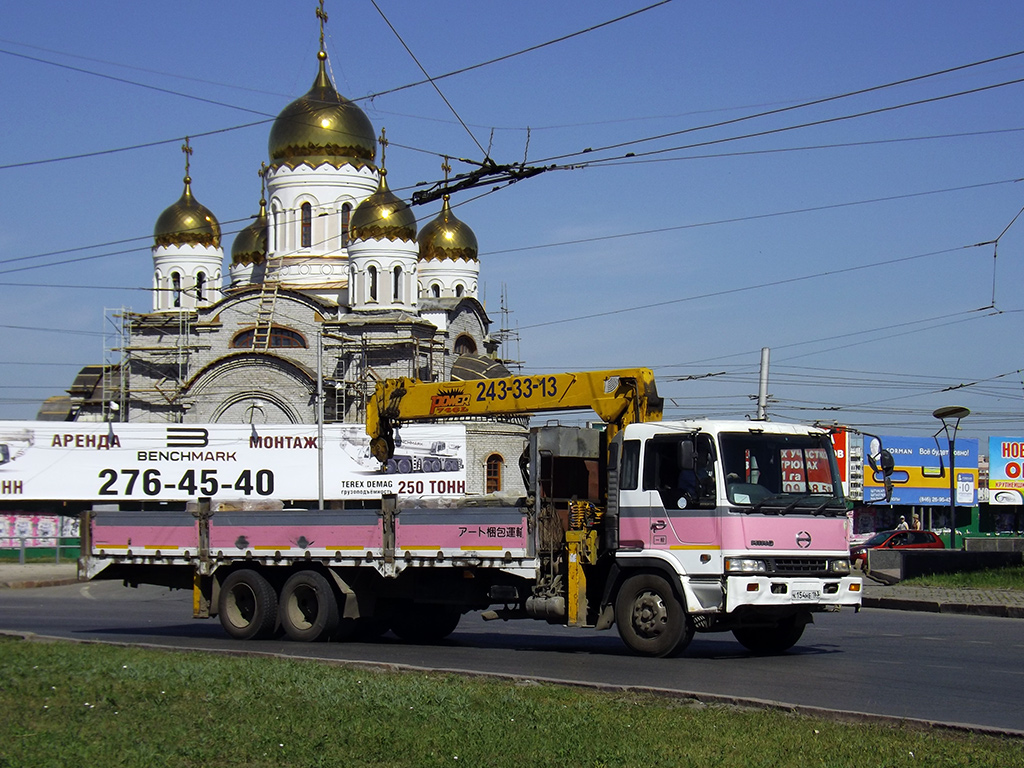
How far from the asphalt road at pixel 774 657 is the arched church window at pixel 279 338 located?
122 feet

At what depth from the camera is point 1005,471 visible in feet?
199

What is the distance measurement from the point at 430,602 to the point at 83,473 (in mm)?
40145

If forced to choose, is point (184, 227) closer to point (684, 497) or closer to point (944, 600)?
point (944, 600)

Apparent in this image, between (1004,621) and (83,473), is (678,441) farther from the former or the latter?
(83,473)

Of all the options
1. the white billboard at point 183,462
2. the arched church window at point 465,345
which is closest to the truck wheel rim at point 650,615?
the white billboard at point 183,462

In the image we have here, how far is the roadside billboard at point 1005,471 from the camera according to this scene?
6019 centimetres

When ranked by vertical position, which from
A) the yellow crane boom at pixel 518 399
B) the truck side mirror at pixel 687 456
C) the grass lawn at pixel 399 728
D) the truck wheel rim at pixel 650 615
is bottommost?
the grass lawn at pixel 399 728

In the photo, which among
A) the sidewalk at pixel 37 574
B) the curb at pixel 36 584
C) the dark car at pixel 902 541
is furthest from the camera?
the dark car at pixel 902 541

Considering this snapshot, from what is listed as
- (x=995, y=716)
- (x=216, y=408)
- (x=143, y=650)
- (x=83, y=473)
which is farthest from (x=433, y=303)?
(x=995, y=716)

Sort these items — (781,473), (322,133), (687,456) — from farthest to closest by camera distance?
(322,133), (781,473), (687,456)

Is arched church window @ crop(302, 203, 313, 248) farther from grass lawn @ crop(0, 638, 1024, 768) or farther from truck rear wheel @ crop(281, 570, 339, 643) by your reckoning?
grass lawn @ crop(0, 638, 1024, 768)

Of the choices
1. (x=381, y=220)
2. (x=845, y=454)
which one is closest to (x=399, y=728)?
(x=845, y=454)

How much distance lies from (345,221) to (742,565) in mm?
50069

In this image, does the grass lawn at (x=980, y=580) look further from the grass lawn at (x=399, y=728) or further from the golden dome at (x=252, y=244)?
the golden dome at (x=252, y=244)
